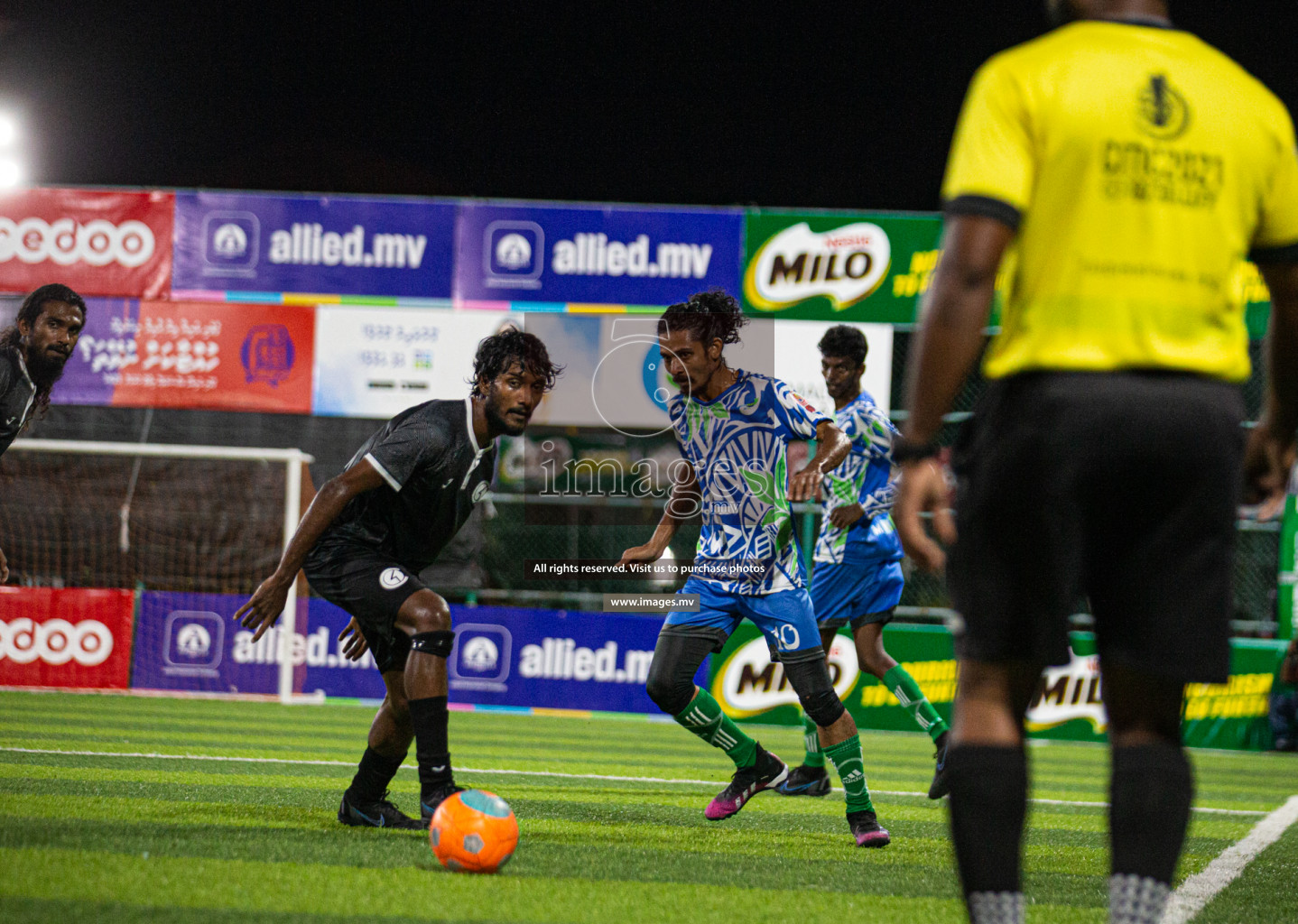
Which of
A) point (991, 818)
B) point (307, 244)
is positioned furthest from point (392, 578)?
point (307, 244)

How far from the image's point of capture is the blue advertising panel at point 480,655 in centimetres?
1334

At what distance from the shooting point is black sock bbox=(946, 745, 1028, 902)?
8.04ft

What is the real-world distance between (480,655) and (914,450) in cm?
1132

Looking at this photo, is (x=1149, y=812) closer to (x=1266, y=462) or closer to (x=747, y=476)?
(x=1266, y=462)

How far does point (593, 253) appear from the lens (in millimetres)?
13742

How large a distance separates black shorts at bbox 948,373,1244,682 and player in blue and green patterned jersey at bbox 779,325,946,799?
17.2 ft

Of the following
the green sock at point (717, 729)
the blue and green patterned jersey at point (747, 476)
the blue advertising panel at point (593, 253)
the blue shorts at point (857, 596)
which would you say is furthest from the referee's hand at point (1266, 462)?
the blue advertising panel at point (593, 253)

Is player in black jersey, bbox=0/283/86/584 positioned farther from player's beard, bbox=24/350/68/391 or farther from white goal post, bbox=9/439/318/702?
white goal post, bbox=9/439/318/702

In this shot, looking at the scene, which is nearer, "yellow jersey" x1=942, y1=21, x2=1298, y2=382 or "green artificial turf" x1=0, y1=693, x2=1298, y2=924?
"yellow jersey" x1=942, y1=21, x2=1298, y2=382

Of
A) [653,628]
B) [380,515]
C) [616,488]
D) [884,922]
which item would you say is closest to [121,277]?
[616,488]

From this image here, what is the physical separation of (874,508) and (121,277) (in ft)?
30.2

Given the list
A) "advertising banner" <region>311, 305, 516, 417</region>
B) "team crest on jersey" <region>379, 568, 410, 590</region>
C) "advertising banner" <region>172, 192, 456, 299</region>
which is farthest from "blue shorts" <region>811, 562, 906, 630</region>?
"advertising banner" <region>172, 192, 456, 299</region>

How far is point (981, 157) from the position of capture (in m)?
2.39

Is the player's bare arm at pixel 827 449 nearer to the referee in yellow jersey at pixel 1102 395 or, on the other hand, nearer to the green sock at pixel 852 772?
the green sock at pixel 852 772
